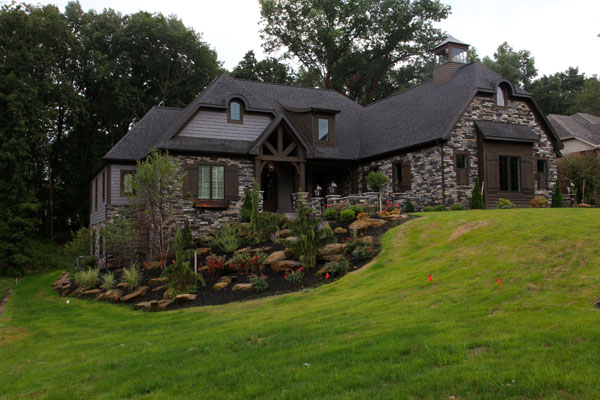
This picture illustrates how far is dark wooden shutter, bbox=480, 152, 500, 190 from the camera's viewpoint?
22.2 m

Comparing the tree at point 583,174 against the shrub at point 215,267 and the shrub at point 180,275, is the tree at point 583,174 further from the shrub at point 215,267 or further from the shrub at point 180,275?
the shrub at point 180,275

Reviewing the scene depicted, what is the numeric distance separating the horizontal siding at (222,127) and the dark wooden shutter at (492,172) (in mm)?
10213

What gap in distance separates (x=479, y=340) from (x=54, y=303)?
15637mm

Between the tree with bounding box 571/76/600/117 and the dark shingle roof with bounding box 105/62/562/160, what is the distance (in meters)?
31.2

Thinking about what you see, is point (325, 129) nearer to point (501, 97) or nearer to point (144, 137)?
point (501, 97)

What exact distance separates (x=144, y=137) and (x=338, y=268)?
50.8 ft

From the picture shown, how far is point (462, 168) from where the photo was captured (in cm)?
2214

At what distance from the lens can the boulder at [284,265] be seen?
15.1 m

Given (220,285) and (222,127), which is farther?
(222,127)

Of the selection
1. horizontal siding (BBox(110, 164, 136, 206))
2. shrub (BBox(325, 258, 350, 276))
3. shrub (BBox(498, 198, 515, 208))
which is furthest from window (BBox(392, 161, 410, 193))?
horizontal siding (BBox(110, 164, 136, 206))

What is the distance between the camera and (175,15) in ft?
141

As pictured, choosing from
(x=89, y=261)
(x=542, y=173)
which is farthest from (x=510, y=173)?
(x=89, y=261)

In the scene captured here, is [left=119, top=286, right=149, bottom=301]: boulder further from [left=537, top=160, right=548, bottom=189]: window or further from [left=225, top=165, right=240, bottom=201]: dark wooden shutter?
[left=537, top=160, right=548, bottom=189]: window

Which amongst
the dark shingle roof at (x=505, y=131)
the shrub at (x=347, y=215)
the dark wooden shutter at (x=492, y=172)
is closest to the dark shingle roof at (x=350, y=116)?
the dark shingle roof at (x=505, y=131)
